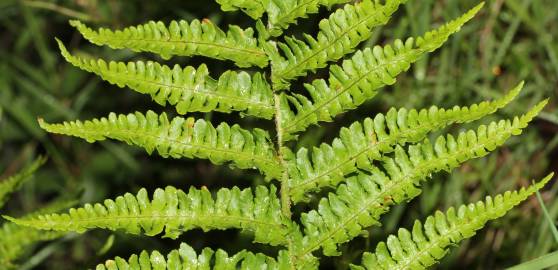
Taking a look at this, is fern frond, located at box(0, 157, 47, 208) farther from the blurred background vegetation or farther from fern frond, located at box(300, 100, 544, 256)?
fern frond, located at box(300, 100, 544, 256)

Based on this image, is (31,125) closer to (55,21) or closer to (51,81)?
(51,81)

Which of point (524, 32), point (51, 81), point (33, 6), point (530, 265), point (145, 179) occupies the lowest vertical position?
point (530, 265)

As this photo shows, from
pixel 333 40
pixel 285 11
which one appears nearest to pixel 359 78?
pixel 333 40

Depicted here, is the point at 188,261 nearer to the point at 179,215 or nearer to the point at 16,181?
the point at 179,215

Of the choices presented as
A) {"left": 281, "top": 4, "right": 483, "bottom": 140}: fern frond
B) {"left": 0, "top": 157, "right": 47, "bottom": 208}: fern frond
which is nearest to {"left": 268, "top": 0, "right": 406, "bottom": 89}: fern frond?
{"left": 281, "top": 4, "right": 483, "bottom": 140}: fern frond

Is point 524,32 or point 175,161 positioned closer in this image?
point 524,32

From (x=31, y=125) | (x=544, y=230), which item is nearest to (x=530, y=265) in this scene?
(x=544, y=230)
